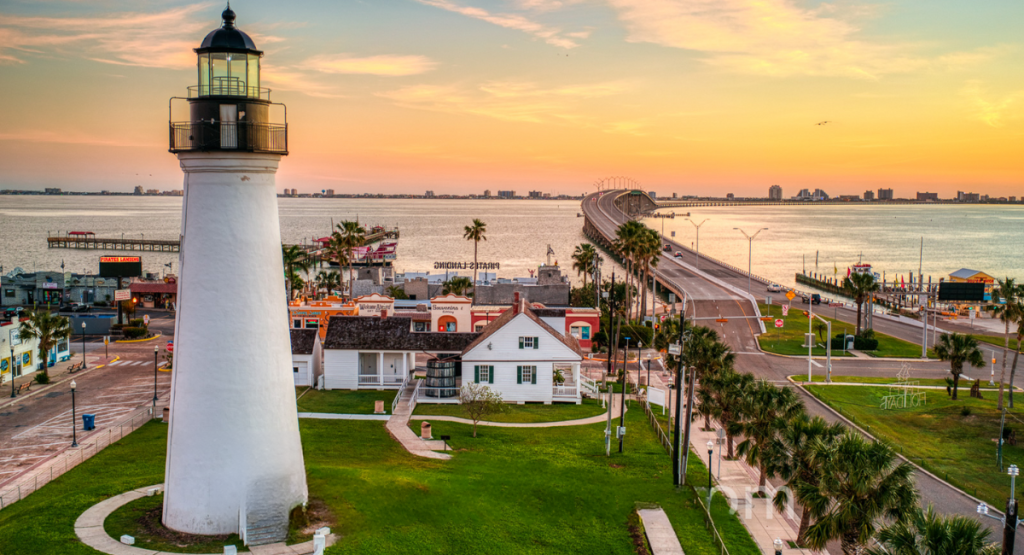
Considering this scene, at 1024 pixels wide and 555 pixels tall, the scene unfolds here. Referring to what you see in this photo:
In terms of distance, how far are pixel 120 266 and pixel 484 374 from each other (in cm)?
5692

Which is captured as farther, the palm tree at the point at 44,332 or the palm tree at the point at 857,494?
the palm tree at the point at 44,332

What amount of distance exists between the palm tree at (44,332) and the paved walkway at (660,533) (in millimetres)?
36207

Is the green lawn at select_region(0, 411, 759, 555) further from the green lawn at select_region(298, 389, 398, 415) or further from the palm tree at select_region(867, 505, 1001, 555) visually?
the palm tree at select_region(867, 505, 1001, 555)

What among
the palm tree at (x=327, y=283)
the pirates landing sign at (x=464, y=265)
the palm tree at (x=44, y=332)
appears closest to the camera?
the palm tree at (x=44, y=332)

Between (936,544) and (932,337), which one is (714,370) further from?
(932,337)

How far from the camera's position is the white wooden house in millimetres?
44406

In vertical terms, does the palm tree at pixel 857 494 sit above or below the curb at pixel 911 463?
above

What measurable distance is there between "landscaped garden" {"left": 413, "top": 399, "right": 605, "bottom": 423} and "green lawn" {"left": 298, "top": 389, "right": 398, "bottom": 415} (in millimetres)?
2339

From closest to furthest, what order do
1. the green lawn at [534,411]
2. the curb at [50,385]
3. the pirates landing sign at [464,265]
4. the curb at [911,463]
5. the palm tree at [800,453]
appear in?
the palm tree at [800,453]
the curb at [911,463]
the green lawn at [534,411]
the curb at [50,385]
the pirates landing sign at [464,265]

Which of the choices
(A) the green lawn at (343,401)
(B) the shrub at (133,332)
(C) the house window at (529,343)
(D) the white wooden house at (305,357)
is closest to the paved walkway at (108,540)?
(A) the green lawn at (343,401)

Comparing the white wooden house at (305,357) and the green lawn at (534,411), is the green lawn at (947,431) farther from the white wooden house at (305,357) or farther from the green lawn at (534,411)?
the white wooden house at (305,357)

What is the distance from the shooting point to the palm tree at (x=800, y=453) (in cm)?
2247

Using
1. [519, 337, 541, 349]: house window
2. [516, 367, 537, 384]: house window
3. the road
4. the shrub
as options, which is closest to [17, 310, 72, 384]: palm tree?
the shrub

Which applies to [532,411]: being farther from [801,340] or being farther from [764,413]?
[801,340]
